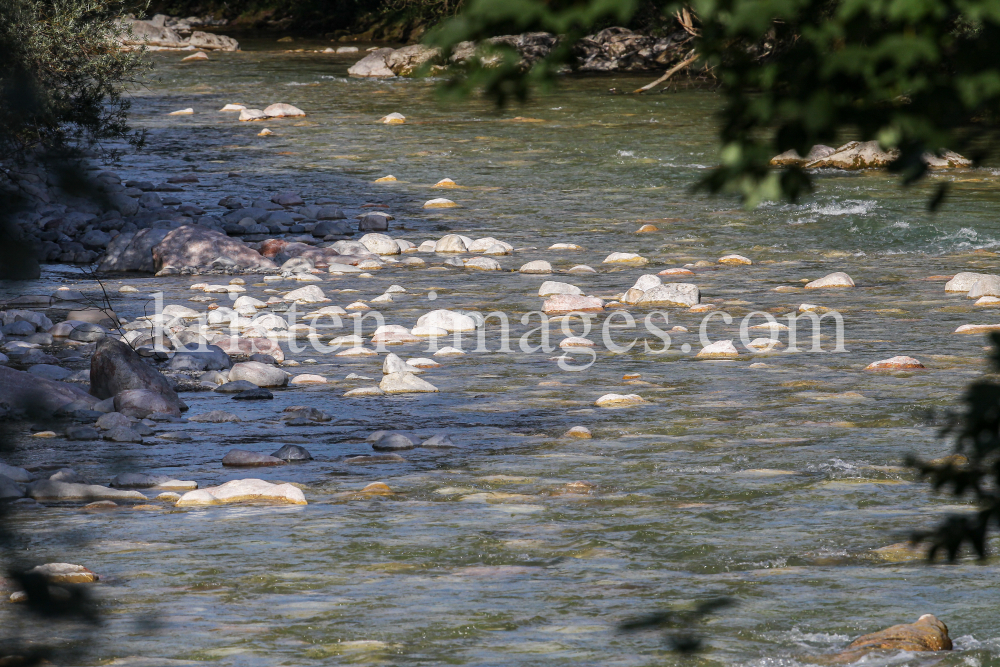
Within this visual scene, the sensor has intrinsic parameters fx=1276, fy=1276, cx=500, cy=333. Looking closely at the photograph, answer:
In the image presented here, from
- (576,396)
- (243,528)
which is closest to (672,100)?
(576,396)

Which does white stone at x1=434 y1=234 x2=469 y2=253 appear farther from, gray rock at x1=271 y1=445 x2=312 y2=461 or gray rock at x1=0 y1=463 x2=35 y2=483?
gray rock at x1=0 y1=463 x2=35 y2=483

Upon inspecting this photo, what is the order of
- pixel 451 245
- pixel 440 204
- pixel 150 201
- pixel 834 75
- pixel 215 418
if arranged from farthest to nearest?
pixel 440 204
pixel 150 201
pixel 451 245
pixel 215 418
pixel 834 75

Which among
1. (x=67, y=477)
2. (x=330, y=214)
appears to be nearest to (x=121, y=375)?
(x=67, y=477)

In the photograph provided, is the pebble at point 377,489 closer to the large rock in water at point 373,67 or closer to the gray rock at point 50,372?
the gray rock at point 50,372

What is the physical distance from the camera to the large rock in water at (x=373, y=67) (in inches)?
1005

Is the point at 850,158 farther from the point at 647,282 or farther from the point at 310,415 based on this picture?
the point at 310,415

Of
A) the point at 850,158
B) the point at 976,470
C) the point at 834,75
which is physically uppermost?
the point at 834,75

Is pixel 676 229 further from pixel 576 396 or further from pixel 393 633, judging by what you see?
pixel 393 633

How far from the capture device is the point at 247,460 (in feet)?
17.6

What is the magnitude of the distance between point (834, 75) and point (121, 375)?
5365 millimetres

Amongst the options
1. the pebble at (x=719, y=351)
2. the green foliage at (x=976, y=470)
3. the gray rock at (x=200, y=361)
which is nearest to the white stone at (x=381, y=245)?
the gray rock at (x=200, y=361)

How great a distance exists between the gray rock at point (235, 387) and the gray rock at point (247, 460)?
4.25ft

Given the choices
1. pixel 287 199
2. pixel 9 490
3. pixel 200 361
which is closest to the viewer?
pixel 9 490

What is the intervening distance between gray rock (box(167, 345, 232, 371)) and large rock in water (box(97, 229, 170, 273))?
10.5 ft
